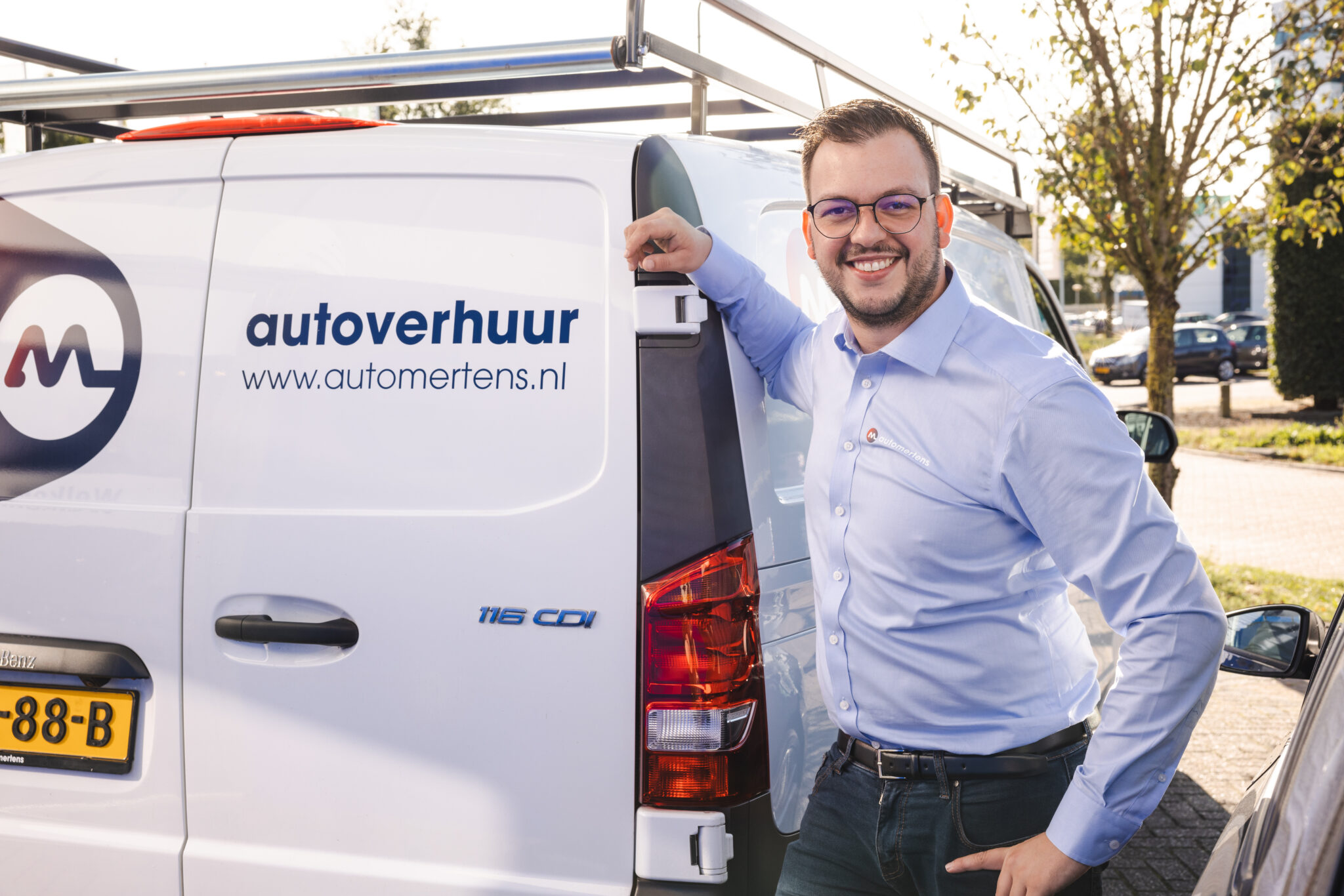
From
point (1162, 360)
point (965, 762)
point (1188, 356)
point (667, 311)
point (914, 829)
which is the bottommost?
point (914, 829)

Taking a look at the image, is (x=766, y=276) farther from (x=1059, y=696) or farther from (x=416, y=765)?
(x=416, y=765)

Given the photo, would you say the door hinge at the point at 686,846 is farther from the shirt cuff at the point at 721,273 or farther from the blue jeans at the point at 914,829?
the shirt cuff at the point at 721,273

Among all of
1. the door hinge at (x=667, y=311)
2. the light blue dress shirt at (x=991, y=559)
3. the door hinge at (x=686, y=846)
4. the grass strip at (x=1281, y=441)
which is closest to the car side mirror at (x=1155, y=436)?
the light blue dress shirt at (x=991, y=559)

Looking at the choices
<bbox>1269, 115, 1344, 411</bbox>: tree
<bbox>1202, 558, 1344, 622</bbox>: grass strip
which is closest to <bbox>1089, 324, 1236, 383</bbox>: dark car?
<bbox>1269, 115, 1344, 411</bbox>: tree

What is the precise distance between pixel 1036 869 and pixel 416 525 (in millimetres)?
1240

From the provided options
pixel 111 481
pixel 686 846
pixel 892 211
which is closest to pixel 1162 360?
pixel 892 211

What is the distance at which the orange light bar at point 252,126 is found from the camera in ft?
7.73

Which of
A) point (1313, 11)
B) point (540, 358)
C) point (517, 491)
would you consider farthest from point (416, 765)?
point (1313, 11)

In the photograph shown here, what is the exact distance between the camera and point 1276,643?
6.22 feet

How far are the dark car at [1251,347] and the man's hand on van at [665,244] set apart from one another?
31.6 m

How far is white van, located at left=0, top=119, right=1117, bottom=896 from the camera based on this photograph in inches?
79.9

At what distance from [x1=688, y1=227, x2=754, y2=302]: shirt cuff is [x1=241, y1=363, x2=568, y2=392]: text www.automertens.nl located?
30 cm

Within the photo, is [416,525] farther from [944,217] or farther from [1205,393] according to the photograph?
[1205,393]

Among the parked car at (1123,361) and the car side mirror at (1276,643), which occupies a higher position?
the parked car at (1123,361)
